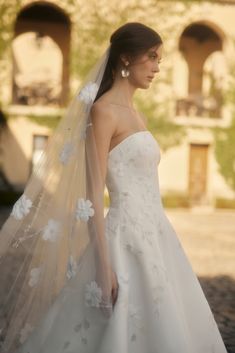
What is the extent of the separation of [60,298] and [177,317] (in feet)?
1.71

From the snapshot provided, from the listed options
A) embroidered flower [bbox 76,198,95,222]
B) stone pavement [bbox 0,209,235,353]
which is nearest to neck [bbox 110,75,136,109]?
embroidered flower [bbox 76,198,95,222]

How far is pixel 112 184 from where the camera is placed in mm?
2434

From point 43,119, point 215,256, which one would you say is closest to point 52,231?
point 215,256

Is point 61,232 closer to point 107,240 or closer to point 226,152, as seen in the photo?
point 107,240

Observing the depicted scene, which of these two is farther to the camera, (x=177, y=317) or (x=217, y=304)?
(x=217, y=304)

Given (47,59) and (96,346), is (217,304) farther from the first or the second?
(47,59)

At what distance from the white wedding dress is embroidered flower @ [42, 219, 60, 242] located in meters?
0.26

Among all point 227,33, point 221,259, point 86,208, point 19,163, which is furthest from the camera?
point 227,33

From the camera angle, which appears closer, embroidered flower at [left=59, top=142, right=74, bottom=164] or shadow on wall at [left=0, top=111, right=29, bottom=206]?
embroidered flower at [left=59, top=142, right=74, bottom=164]

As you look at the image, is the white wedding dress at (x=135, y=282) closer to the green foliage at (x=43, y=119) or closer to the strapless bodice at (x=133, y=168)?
the strapless bodice at (x=133, y=168)

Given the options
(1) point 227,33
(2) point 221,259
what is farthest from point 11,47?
(2) point 221,259

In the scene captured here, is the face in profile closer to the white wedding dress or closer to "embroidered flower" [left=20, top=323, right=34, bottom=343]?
the white wedding dress

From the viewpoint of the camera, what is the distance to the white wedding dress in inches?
91.7

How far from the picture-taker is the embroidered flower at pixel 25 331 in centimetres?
264
